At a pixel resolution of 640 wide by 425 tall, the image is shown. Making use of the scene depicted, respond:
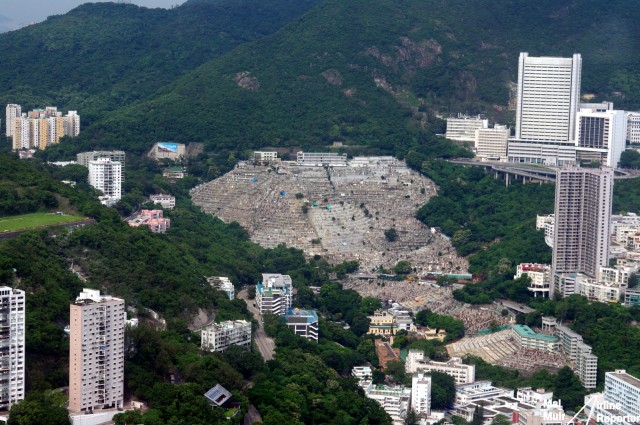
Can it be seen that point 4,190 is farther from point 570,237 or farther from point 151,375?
point 570,237

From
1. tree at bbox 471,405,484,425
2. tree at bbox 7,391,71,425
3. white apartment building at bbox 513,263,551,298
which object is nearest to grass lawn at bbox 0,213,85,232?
tree at bbox 7,391,71,425

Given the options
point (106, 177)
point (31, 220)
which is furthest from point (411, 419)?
point (106, 177)

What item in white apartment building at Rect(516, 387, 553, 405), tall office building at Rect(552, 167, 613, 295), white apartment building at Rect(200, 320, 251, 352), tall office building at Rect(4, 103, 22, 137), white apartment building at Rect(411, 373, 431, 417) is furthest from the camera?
tall office building at Rect(4, 103, 22, 137)

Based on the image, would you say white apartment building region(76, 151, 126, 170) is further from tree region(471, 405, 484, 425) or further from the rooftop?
tree region(471, 405, 484, 425)

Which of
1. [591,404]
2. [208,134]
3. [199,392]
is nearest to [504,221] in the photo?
[208,134]

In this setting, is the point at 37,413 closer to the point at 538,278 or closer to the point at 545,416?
the point at 545,416

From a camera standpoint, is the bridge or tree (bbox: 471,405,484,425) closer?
tree (bbox: 471,405,484,425)
